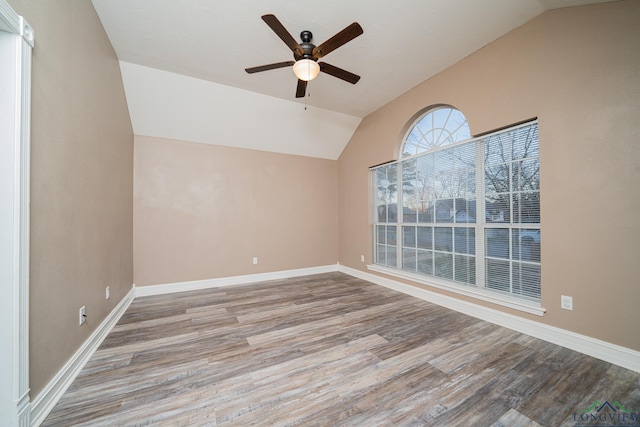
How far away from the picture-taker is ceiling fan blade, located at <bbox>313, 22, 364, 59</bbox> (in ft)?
5.77

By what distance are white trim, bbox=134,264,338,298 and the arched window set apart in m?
2.84

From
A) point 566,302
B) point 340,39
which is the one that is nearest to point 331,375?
point 566,302

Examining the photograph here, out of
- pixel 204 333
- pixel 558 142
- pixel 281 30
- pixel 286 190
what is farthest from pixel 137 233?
pixel 558 142

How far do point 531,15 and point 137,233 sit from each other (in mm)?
5376

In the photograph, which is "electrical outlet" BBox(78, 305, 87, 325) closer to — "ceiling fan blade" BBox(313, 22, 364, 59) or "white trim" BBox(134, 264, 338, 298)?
"white trim" BBox(134, 264, 338, 298)

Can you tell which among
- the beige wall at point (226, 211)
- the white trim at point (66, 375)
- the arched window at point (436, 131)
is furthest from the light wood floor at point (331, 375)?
the arched window at point (436, 131)

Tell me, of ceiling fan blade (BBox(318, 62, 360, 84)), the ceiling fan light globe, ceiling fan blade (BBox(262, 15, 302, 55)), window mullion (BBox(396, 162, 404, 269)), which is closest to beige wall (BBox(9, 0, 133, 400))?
ceiling fan blade (BBox(262, 15, 302, 55))

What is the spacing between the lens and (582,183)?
1.97 m

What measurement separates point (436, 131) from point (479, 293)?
7.17 feet

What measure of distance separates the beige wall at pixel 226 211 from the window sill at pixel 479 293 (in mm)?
1910

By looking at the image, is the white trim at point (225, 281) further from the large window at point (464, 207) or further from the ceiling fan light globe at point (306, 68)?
the ceiling fan light globe at point (306, 68)

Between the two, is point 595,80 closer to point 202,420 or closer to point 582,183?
point 582,183

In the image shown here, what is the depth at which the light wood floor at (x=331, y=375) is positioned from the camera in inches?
52.9

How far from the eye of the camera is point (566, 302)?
2.04m
